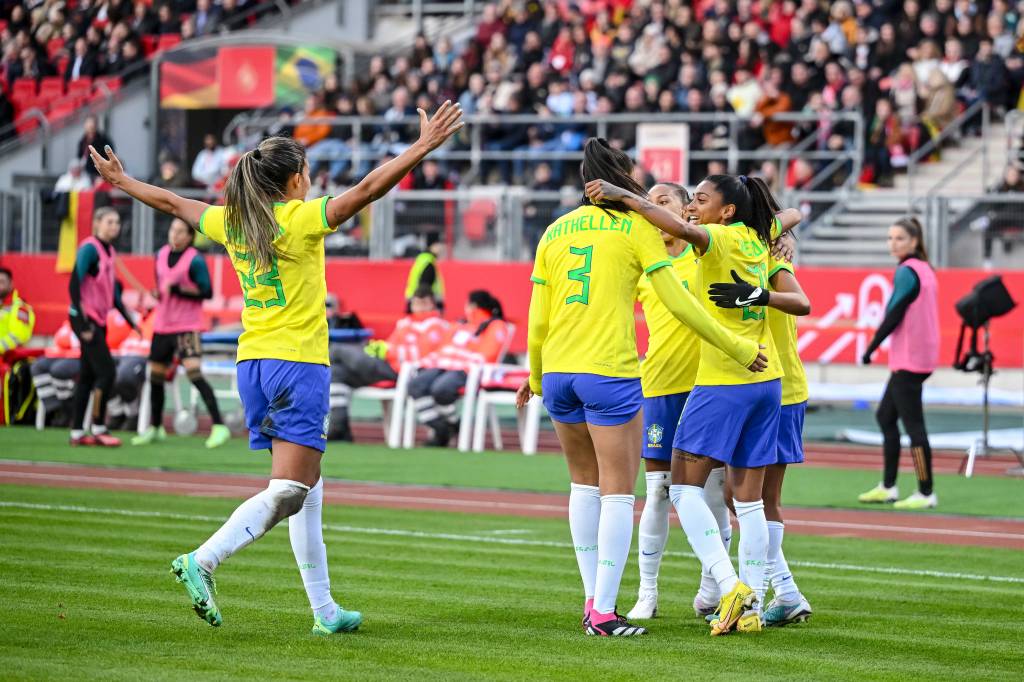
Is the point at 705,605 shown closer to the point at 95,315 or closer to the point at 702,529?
the point at 702,529

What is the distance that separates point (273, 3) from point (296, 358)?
31179mm

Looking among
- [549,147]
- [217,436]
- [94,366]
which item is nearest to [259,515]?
[94,366]

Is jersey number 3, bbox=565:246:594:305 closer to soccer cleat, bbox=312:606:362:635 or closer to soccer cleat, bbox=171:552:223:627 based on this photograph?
soccer cleat, bbox=312:606:362:635

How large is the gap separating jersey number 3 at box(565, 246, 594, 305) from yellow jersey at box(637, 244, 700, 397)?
0.64m

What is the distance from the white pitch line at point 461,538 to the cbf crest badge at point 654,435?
2.58m

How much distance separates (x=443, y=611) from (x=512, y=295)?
17160 mm

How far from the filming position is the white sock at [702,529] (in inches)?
304

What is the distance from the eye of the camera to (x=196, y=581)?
6.99 meters

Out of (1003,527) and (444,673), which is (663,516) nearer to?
(444,673)

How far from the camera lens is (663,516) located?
27.0ft

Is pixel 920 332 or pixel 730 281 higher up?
pixel 730 281

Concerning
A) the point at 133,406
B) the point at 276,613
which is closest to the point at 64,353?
the point at 133,406

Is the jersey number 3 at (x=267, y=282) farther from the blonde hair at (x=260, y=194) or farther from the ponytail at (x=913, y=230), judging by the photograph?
the ponytail at (x=913, y=230)

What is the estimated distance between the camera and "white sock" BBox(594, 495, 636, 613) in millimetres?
7586
